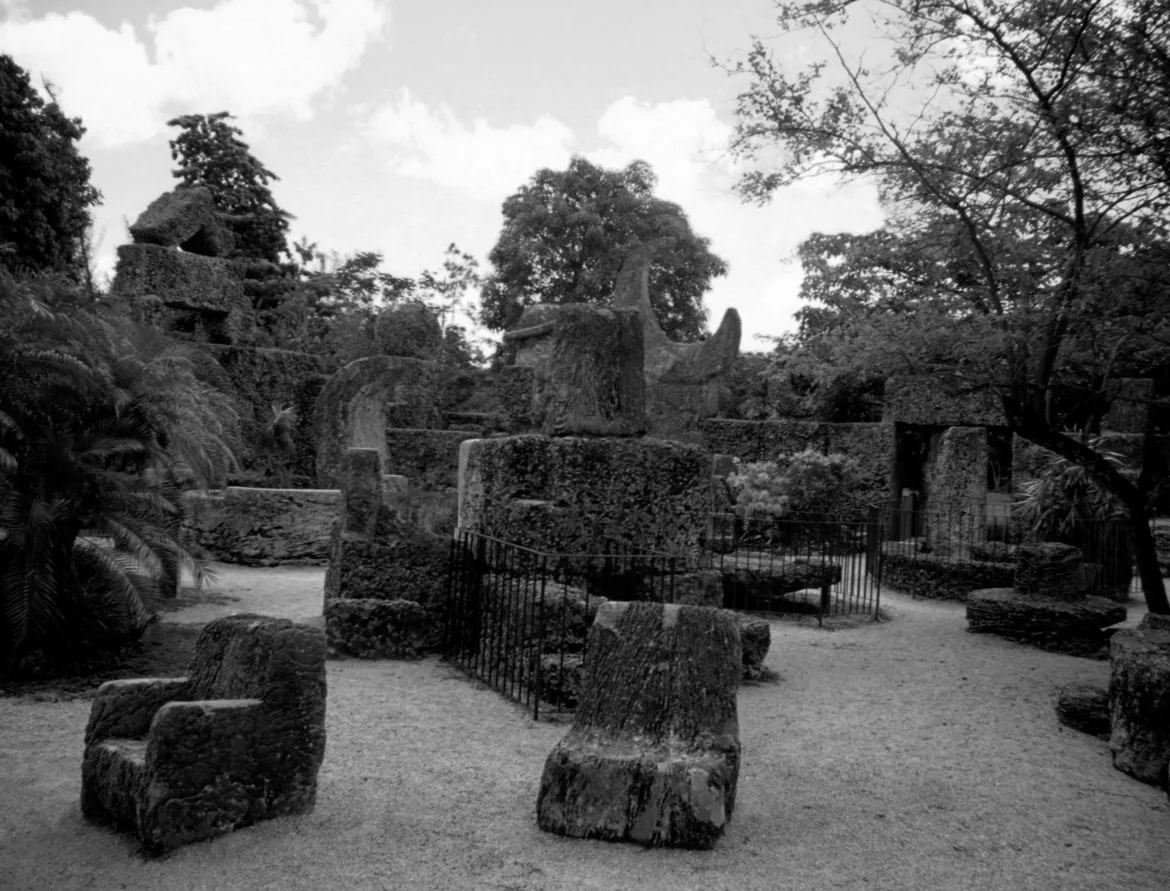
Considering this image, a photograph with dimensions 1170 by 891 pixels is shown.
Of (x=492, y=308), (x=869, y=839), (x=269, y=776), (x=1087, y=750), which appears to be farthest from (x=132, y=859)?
(x=492, y=308)

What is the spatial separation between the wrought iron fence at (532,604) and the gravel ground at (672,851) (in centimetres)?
27

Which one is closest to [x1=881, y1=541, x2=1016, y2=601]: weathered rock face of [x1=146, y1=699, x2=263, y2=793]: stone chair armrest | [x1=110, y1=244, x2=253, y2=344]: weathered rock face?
[x1=146, y1=699, x2=263, y2=793]: stone chair armrest

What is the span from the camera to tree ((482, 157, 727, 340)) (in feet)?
94.5

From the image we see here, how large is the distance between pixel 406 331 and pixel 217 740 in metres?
11.8

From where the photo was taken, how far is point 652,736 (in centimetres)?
413

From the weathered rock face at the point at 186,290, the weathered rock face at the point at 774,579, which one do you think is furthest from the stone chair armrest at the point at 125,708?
the weathered rock face at the point at 186,290

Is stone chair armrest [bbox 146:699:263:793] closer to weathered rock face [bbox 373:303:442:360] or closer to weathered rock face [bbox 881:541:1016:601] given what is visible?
weathered rock face [bbox 881:541:1016:601]

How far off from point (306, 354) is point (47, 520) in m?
11.8

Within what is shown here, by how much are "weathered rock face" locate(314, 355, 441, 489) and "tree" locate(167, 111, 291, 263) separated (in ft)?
33.0

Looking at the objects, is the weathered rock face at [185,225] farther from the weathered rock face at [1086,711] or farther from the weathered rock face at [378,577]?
the weathered rock face at [1086,711]

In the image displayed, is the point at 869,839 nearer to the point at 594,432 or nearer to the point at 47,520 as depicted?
the point at 594,432

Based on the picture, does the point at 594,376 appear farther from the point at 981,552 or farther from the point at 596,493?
the point at 981,552

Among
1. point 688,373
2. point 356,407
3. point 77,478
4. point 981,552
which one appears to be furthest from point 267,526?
point 688,373

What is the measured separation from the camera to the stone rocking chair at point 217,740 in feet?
11.3
